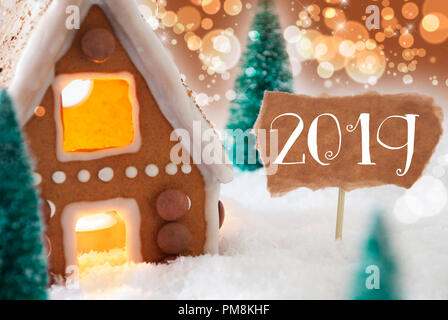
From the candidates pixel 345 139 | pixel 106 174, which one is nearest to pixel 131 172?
pixel 106 174

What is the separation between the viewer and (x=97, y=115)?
212cm

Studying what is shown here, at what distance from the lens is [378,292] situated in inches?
67.7

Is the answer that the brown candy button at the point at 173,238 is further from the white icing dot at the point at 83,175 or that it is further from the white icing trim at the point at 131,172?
the white icing dot at the point at 83,175

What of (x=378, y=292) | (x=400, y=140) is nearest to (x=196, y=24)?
(x=400, y=140)

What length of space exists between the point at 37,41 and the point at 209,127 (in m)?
0.82

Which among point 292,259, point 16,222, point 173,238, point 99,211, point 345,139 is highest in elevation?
point 345,139

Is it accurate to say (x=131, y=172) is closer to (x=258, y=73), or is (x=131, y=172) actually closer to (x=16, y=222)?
(x=16, y=222)

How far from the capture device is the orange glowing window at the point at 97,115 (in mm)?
2064

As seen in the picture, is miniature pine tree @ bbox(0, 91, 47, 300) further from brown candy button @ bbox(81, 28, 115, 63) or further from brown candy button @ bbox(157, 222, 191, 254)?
brown candy button @ bbox(157, 222, 191, 254)

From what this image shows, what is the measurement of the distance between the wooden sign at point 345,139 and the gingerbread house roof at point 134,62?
0.89 ft

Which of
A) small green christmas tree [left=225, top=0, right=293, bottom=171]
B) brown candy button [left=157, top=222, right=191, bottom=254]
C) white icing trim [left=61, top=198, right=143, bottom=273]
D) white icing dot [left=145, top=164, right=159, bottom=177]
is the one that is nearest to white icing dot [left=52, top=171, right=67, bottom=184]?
white icing trim [left=61, top=198, right=143, bottom=273]

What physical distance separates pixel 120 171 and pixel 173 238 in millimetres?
399

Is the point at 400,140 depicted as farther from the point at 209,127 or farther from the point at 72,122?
the point at 72,122

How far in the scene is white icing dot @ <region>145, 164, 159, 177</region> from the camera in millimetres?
2041
